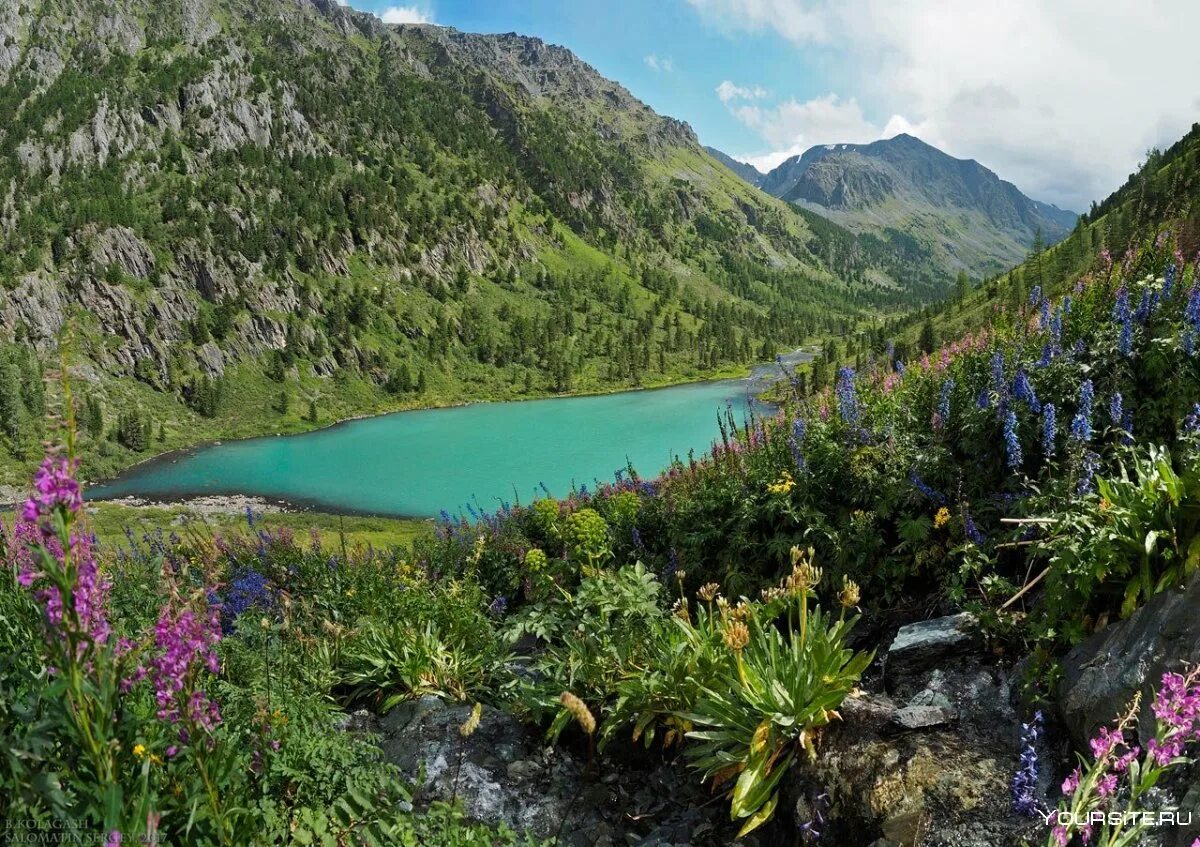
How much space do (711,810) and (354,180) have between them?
194598 millimetres

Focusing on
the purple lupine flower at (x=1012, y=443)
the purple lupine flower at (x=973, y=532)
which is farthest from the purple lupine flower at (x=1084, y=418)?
the purple lupine flower at (x=973, y=532)

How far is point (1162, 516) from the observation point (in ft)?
13.1

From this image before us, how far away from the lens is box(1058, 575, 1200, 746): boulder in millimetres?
3322

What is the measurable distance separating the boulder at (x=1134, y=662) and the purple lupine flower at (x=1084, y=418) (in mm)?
1814

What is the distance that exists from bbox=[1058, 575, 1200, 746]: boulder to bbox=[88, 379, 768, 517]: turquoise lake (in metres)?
41.6

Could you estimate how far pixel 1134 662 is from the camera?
11.5ft

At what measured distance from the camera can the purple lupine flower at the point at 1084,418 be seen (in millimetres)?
5105

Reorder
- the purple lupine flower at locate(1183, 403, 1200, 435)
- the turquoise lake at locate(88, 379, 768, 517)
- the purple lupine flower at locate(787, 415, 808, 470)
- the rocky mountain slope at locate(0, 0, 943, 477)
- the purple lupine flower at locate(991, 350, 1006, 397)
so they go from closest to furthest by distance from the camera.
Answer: the purple lupine flower at locate(1183, 403, 1200, 435) < the purple lupine flower at locate(991, 350, 1006, 397) < the purple lupine flower at locate(787, 415, 808, 470) < the turquoise lake at locate(88, 379, 768, 517) < the rocky mountain slope at locate(0, 0, 943, 477)

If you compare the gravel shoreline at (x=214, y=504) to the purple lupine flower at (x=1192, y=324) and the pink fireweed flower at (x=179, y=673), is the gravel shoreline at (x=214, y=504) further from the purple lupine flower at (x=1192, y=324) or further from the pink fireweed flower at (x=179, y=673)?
the purple lupine flower at (x=1192, y=324)

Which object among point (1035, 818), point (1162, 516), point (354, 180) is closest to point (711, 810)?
point (1035, 818)

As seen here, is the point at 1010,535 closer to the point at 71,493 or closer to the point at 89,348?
the point at 71,493

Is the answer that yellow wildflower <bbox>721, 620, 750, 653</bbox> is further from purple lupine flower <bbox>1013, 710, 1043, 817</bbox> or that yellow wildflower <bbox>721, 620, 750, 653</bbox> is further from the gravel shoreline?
the gravel shoreline

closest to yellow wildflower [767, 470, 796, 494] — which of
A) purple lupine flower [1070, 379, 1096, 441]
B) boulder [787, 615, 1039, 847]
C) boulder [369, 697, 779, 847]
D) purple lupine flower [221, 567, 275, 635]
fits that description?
boulder [787, 615, 1039, 847]

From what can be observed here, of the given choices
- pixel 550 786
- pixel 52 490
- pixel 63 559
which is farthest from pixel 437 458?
pixel 52 490
